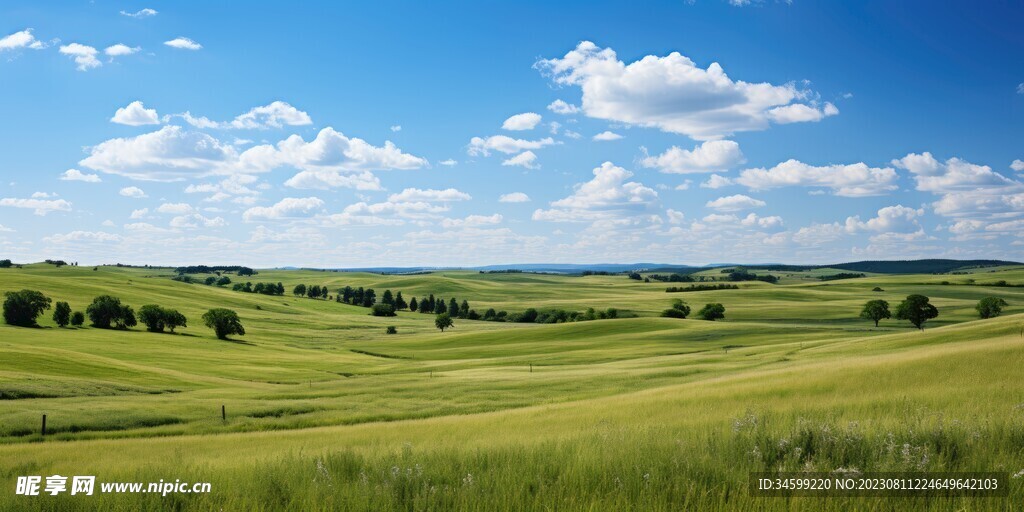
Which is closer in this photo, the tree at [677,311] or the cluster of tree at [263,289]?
the tree at [677,311]

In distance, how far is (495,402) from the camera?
125 ft

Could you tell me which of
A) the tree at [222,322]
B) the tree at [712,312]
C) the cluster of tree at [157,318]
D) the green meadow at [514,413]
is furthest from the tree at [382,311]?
the tree at [712,312]

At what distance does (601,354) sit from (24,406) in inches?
2049

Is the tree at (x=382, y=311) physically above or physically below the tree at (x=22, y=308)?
below

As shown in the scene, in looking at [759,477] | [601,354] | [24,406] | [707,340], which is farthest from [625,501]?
[707,340]

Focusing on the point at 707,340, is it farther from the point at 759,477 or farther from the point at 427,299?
the point at 427,299

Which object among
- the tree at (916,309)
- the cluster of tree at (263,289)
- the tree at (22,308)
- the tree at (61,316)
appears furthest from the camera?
the cluster of tree at (263,289)

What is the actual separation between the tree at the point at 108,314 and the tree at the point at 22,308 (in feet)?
21.4

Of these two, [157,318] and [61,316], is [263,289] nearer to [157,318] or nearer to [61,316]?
[157,318]

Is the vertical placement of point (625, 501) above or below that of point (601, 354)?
above

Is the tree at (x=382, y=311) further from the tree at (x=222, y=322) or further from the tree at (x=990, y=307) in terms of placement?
the tree at (x=990, y=307)

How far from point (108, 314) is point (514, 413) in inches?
3568

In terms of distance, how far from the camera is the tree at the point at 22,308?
289 ft

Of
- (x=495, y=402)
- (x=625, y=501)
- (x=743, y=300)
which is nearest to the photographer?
(x=625, y=501)
